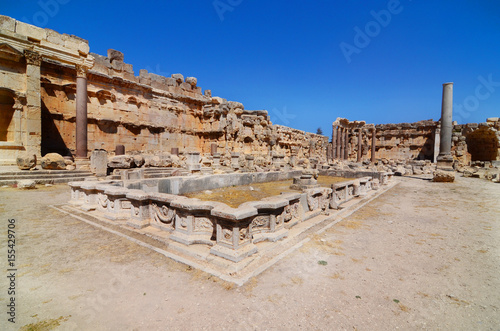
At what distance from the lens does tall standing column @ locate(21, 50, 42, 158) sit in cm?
1021

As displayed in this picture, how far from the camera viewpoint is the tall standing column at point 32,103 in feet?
33.5

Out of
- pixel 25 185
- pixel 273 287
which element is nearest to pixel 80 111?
pixel 25 185

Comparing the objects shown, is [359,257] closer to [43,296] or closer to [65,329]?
[65,329]

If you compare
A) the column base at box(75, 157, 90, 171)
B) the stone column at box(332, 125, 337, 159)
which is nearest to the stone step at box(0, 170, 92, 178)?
the column base at box(75, 157, 90, 171)

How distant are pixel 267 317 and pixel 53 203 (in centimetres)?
659

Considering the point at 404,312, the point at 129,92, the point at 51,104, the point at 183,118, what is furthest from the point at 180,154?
the point at 404,312

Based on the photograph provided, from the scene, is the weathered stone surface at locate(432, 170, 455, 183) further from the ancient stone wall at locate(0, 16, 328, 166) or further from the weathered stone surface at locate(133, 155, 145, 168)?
the weathered stone surface at locate(133, 155, 145, 168)

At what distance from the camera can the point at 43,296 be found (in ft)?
6.95

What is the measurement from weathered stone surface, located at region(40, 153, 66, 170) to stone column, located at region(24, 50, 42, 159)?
133 cm

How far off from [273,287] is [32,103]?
13970 millimetres

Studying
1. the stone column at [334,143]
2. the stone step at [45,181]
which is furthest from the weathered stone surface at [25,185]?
the stone column at [334,143]

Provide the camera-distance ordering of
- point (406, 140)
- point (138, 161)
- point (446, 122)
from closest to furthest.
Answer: point (138, 161) → point (446, 122) → point (406, 140)

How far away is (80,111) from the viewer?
11.4 meters

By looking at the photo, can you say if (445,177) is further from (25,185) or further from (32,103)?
(32,103)
